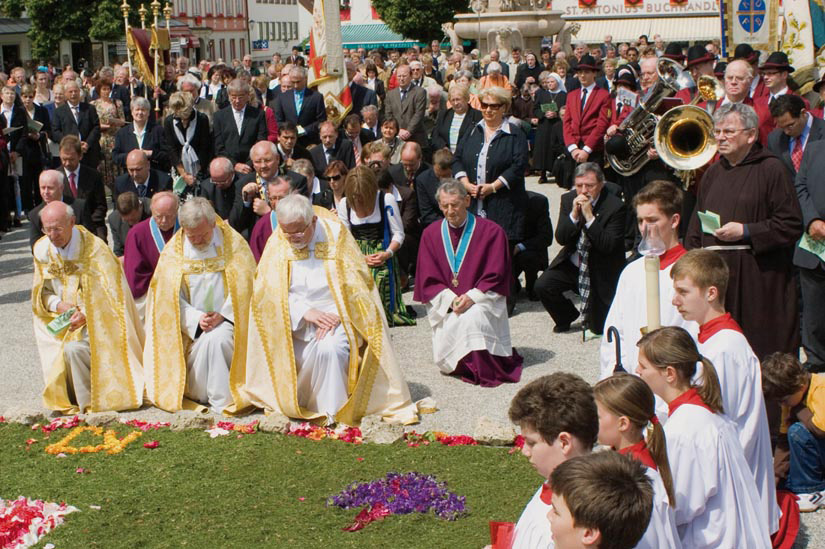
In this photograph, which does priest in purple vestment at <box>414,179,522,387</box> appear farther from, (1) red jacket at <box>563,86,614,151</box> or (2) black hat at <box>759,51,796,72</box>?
(1) red jacket at <box>563,86,614,151</box>

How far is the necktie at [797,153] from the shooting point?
32.5ft

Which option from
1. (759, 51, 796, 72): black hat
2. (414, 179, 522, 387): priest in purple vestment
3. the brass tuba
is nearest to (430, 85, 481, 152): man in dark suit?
the brass tuba

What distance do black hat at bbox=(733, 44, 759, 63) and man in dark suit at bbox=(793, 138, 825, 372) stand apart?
4.29 meters

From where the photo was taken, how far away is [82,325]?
9.20 meters

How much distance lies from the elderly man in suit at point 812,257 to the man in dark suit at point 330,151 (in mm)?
5771

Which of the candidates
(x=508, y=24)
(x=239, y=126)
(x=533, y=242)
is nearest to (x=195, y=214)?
(x=533, y=242)

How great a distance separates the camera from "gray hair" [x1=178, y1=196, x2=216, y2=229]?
8.91 meters

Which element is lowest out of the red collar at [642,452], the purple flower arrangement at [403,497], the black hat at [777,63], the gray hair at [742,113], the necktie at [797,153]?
the purple flower arrangement at [403,497]

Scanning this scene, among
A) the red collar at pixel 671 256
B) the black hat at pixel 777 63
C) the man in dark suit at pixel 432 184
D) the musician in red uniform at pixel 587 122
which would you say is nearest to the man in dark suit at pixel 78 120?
the man in dark suit at pixel 432 184

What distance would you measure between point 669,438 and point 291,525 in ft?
8.66

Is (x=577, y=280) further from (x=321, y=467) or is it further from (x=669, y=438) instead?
(x=669, y=438)

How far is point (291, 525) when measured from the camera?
A: 6719mm

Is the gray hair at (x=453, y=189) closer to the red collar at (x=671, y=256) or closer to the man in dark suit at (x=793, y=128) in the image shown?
the man in dark suit at (x=793, y=128)

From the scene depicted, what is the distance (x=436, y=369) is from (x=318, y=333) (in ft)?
4.89
